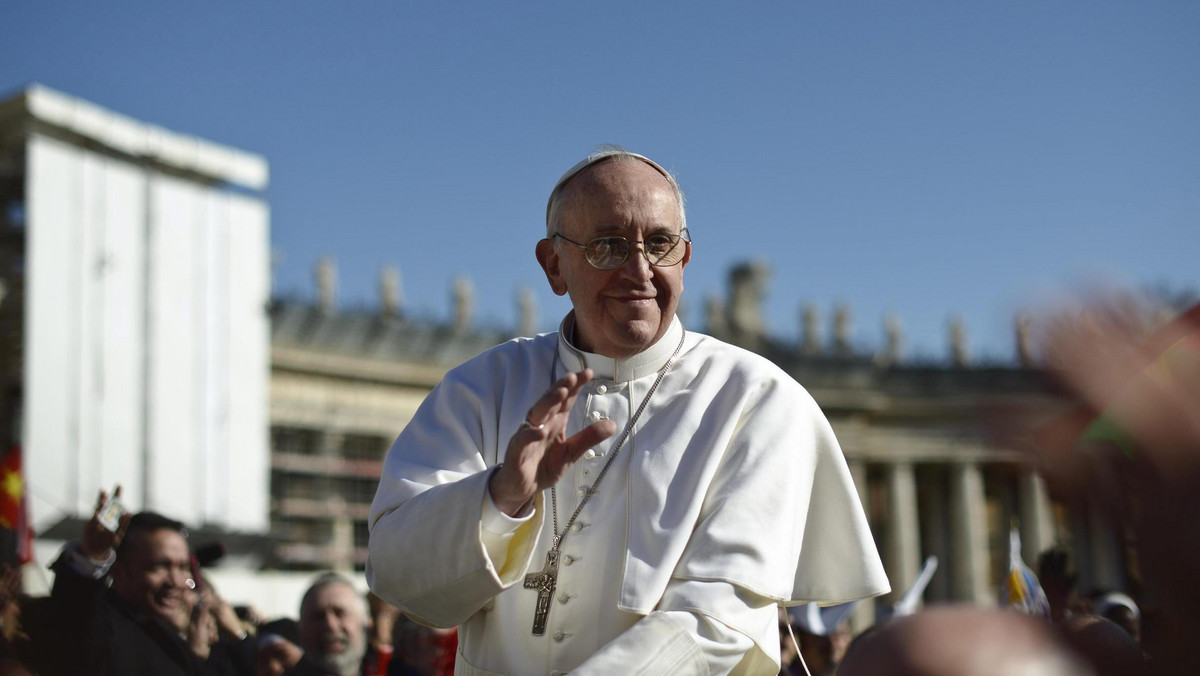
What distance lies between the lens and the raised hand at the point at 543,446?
3.01 m

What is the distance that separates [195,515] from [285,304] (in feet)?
32.7

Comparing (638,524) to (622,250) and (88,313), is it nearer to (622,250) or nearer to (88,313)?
(622,250)

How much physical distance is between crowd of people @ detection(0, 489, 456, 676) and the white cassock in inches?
82.3

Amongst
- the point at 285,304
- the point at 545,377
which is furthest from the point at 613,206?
the point at 285,304

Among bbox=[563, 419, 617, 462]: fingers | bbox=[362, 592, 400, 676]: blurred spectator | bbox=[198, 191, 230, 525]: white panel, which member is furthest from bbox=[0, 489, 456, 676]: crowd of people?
bbox=[198, 191, 230, 525]: white panel

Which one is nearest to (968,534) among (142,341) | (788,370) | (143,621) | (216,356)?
(788,370)

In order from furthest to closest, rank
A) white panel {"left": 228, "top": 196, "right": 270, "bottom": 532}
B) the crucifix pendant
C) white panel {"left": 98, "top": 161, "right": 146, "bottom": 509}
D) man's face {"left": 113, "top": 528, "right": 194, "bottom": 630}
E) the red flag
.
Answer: white panel {"left": 228, "top": 196, "right": 270, "bottom": 532}, white panel {"left": 98, "top": 161, "right": 146, "bottom": 509}, the red flag, man's face {"left": 113, "top": 528, "right": 194, "bottom": 630}, the crucifix pendant

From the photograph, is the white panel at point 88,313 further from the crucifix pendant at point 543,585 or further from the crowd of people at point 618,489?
the crucifix pendant at point 543,585

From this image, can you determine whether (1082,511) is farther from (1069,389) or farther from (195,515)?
(195,515)

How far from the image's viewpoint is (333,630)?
22.8 ft

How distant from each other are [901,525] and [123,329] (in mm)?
36122

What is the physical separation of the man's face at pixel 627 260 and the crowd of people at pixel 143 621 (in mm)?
2340

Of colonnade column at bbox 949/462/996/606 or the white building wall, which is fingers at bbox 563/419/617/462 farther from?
colonnade column at bbox 949/462/996/606

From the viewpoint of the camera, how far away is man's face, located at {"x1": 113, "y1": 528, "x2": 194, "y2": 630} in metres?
6.13
